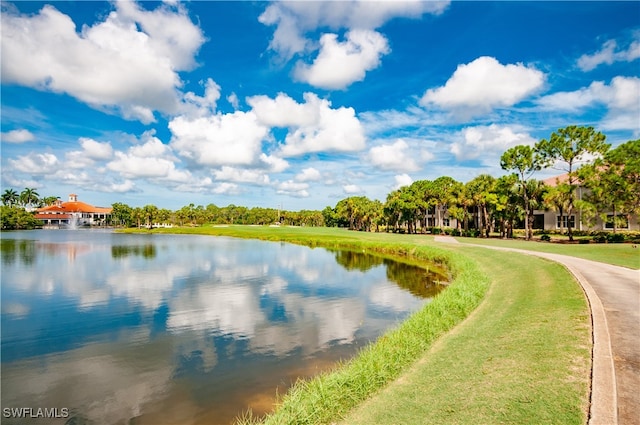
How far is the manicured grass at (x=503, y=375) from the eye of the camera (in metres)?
6.22

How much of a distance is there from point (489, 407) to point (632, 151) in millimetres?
43624

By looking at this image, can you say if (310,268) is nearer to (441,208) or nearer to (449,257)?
(449,257)

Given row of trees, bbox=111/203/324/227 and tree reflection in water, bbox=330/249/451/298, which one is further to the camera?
row of trees, bbox=111/203/324/227

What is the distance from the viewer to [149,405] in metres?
9.34

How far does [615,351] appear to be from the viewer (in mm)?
7859

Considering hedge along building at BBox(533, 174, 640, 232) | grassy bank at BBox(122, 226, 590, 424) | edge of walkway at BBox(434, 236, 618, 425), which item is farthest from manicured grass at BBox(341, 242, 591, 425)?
hedge along building at BBox(533, 174, 640, 232)

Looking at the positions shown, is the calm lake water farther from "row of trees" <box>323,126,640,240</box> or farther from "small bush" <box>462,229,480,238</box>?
"small bush" <box>462,229,480,238</box>

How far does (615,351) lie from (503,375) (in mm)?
2700

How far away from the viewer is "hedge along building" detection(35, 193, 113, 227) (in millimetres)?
167950

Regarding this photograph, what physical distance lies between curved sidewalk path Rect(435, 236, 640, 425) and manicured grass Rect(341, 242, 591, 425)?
0.85ft

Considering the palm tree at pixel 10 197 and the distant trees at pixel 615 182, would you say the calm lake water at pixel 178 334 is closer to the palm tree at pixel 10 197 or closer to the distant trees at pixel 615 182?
the distant trees at pixel 615 182

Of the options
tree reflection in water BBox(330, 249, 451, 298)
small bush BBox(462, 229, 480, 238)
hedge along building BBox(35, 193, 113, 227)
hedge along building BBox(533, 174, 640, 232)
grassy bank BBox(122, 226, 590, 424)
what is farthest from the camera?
hedge along building BBox(35, 193, 113, 227)

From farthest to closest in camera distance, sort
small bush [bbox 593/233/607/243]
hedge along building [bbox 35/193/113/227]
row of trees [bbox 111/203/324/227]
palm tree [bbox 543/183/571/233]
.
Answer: hedge along building [bbox 35/193/113/227]
row of trees [bbox 111/203/324/227]
palm tree [bbox 543/183/571/233]
small bush [bbox 593/233/607/243]

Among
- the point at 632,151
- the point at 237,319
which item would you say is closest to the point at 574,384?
the point at 237,319
